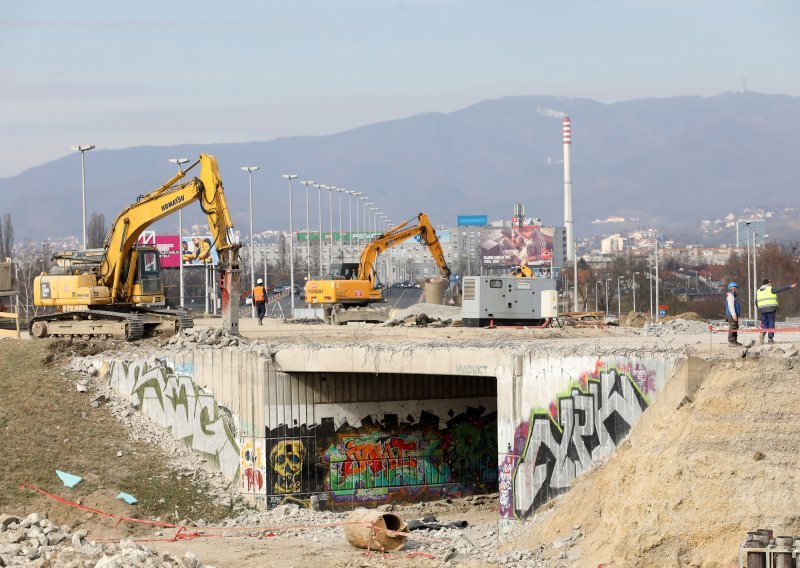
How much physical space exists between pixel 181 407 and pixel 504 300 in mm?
15558

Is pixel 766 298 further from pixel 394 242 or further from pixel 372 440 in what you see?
pixel 394 242

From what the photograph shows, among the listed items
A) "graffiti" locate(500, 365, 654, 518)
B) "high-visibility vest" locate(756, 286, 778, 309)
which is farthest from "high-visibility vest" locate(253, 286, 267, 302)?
"high-visibility vest" locate(756, 286, 778, 309)

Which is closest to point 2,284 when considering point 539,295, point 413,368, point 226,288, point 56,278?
point 56,278

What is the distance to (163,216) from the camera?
44.6m

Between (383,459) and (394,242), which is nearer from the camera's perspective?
(383,459)

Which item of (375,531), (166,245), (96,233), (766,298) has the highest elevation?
(96,233)

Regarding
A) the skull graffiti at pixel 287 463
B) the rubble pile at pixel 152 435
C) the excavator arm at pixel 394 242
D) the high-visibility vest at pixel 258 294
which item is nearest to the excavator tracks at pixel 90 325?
the rubble pile at pixel 152 435

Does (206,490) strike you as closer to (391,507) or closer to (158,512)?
(158,512)

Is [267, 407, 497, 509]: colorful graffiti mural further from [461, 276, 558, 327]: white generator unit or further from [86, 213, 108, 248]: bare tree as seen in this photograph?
[86, 213, 108, 248]: bare tree

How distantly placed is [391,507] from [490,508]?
2730 mm

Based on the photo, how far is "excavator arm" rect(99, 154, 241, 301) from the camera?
42562 millimetres

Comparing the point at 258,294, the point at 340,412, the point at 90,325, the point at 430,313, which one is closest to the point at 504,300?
the point at 430,313

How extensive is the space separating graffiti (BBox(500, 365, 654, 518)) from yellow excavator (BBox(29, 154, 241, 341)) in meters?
14.5

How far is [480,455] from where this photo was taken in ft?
127
